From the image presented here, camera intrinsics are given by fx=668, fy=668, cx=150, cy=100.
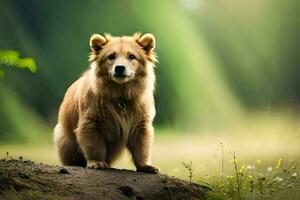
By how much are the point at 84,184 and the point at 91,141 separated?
1.04 metres

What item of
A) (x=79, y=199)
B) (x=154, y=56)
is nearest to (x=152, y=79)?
(x=154, y=56)

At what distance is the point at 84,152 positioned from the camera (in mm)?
6906

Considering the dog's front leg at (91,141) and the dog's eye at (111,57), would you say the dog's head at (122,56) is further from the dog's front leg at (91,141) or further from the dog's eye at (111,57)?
the dog's front leg at (91,141)

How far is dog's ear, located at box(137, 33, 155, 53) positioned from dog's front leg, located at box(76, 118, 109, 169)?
1013mm

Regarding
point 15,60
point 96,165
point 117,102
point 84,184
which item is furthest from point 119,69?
point 15,60

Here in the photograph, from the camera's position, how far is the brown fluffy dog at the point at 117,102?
22.6ft

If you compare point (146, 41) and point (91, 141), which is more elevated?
point (146, 41)

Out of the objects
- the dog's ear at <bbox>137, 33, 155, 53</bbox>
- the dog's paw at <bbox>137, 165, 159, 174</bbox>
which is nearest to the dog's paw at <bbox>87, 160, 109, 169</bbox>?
the dog's paw at <bbox>137, 165, 159, 174</bbox>

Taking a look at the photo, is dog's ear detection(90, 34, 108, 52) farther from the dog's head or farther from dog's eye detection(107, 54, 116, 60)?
dog's eye detection(107, 54, 116, 60)

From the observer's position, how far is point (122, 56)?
6918 mm

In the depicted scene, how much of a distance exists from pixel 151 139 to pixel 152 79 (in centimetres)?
68

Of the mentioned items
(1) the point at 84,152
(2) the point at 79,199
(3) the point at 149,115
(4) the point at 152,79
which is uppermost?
(4) the point at 152,79

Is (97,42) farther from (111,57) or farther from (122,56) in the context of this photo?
(122,56)

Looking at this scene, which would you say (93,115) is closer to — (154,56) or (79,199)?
(154,56)
